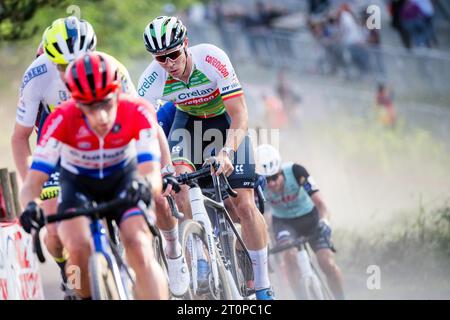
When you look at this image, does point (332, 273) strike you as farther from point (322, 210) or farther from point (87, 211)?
point (87, 211)

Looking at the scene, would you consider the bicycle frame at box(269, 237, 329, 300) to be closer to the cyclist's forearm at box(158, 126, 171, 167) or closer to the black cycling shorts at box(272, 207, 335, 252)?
the black cycling shorts at box(272, 207, 335, 252)

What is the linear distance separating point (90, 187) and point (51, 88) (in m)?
1.79

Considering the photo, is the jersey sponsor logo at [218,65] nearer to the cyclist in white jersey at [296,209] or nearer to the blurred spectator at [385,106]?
the cyclist in white jersey at [296,209]

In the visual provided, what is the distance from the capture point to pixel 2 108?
2730 cm

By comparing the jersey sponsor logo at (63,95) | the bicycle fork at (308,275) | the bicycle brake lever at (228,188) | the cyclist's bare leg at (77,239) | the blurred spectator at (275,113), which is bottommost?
the bicycle fork at (308,275)

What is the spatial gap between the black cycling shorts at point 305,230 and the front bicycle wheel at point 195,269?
4.27 m

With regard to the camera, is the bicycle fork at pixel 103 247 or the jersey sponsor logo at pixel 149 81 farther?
the jersey sponsor logo at pixel 149 81

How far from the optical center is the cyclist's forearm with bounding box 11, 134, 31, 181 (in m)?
9.45

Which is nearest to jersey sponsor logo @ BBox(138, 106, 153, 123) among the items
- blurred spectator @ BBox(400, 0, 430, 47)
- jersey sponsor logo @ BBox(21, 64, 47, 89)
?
jersey sponsor logo @ BBox(21, 64, 47, 89)

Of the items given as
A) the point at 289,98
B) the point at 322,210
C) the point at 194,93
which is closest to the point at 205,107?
the point at 194,93

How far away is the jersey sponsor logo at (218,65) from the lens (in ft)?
35.3

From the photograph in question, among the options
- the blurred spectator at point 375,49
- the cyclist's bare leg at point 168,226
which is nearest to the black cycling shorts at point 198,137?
the cyclist's bare leg at point 168,226

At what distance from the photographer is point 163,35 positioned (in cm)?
1032

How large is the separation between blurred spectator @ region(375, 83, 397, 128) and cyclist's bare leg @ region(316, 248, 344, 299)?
11.3 meters
